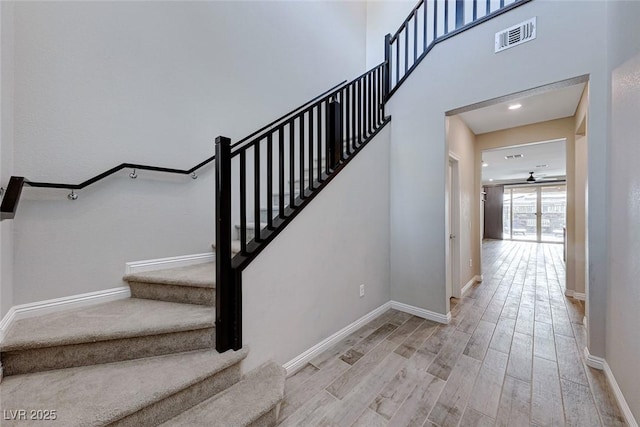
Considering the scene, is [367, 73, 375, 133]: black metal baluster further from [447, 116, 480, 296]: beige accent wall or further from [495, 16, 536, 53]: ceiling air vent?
[495, 16, 536, 53]: ceiling air vent

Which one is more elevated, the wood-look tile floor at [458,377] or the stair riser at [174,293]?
the stair riser at [174,293]

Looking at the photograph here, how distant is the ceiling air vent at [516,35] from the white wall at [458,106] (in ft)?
0.17

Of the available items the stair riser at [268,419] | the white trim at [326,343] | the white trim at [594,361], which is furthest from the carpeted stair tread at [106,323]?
the white trim at [594,361]

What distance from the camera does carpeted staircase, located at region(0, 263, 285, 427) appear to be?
1077 millimetres

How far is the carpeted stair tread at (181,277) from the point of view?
174 centimetres

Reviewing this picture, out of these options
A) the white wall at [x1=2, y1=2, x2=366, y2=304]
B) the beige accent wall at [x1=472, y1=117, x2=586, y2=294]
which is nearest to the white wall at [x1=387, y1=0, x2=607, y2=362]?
the white wall at [x1=2, y1=2, x2=366, y2=304]

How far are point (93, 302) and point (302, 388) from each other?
165cm

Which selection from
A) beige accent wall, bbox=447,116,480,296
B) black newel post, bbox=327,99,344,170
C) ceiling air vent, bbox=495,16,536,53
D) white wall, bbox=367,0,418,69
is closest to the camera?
ceiling air vent, bbox=495,16,536,53

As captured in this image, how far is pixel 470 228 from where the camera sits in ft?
13.7

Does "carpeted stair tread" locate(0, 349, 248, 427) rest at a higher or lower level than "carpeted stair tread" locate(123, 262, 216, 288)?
lower

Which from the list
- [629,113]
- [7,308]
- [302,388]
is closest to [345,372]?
[302,388]

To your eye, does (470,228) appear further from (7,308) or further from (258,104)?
(7,308)

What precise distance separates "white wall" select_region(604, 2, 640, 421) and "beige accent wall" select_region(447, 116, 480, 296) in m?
1.53

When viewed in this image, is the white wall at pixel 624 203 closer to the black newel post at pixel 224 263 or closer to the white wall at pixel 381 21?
the black newel post at pixel 224 263
